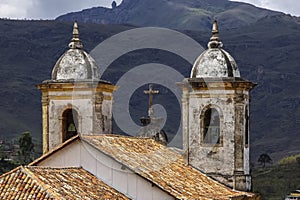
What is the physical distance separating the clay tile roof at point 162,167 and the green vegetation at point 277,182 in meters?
26.5

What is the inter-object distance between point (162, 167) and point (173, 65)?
93.9m

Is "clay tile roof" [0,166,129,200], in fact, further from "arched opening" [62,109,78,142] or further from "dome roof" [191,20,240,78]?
"dome roof" [191,20,240,78]

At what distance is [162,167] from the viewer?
1606cm

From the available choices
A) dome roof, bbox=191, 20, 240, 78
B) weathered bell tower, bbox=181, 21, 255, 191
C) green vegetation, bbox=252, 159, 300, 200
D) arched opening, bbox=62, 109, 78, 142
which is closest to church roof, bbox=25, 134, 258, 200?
weathered bell tower, bbox=181, 21, 255, 191

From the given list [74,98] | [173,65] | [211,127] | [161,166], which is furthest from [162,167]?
[173,65]

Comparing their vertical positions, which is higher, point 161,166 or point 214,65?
point 214,65

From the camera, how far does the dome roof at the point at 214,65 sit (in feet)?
61.2

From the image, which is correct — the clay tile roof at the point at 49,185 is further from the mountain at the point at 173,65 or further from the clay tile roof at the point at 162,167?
the mountain at the point at 173,65

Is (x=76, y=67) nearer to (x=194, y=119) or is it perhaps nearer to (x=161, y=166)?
(x=194, y=119)

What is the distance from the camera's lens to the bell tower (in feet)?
61.9

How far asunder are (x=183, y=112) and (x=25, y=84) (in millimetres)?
82367

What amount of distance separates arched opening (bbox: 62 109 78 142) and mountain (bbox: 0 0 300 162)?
41093 millimetres

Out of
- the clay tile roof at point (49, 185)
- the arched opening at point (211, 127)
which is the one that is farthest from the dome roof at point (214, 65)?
the clay tile roof at point (49, 185)

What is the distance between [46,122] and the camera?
1925 cm
